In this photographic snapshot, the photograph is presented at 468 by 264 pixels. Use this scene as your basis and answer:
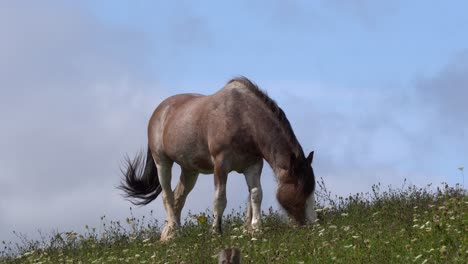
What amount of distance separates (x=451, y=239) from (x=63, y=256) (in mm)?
6797

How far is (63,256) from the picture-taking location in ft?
53.7

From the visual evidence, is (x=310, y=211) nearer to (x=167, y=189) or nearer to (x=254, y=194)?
(x=254, y=194)

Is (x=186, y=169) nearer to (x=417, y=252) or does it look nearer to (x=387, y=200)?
(x=387, y=200)

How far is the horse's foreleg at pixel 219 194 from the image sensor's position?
15945 mm

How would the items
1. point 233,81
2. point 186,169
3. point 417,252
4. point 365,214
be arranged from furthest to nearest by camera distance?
point 186,169, point 233,81, point 365,214, point 417,252

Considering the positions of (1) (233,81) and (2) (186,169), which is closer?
(1) (233,81)

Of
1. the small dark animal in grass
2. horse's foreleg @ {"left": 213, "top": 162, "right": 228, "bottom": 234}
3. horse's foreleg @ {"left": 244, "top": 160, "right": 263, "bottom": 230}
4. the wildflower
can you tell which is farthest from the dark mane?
the small dark animal in grass

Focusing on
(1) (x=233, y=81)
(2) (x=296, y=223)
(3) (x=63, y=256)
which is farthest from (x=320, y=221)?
(3) (x=63, y=256)

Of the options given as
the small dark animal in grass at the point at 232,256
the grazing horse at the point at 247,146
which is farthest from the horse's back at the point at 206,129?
the small dark animal in grass at the point at 232,256

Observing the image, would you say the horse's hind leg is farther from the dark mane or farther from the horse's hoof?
the dark mane

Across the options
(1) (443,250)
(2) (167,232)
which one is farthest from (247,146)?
(1) (443,250)

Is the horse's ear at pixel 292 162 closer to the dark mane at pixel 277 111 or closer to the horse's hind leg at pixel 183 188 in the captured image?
the dark mane at pixel 277 111

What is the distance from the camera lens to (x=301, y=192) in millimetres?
15703

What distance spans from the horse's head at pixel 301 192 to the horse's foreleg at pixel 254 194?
14.6 inches
